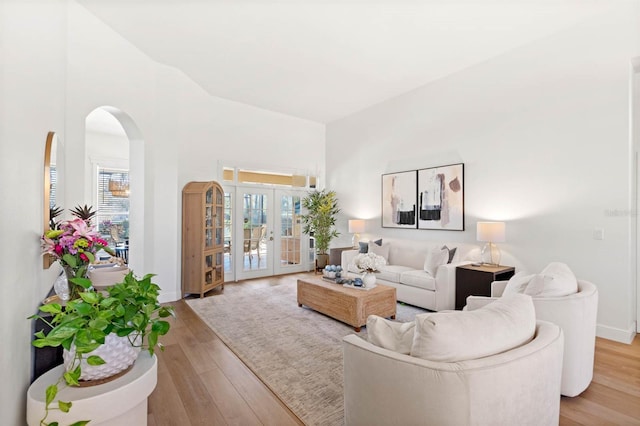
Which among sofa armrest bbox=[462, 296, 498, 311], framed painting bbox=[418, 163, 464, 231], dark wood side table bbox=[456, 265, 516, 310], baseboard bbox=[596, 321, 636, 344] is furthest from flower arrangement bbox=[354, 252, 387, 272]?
baseboard bbox=[596, 321, 636, 344]

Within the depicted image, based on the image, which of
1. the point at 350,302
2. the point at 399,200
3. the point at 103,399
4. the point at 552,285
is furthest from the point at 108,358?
the point at 399,200

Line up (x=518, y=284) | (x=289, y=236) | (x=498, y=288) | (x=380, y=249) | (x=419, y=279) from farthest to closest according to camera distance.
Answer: (x=289, y=236) < (x=380, y=249) < (x=419, y=279) < (x=498, y=288) < (x=518, y=284)

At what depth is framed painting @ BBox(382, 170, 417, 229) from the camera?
534 centimetres

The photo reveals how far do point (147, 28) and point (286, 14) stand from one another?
172 cm

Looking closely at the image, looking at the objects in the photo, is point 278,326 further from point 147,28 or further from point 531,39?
point 531,39

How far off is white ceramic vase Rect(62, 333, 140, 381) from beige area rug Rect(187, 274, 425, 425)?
120cm

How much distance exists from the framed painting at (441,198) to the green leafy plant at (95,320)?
4357mm

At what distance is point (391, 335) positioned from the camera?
1537 mm

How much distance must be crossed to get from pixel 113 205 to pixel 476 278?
751 centimetres

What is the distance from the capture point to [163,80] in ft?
14.9

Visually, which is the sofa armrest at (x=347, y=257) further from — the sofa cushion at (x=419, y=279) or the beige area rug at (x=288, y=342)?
the sofa cushion at (x=419, y=279)

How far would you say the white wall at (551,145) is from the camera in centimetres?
326

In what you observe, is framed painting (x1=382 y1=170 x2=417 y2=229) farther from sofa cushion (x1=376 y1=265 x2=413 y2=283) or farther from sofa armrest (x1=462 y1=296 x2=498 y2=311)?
sofa armrest (x1=462 y1=296 x2=498 y2=311)

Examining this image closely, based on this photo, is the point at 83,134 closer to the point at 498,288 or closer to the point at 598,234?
the point at 498,288
